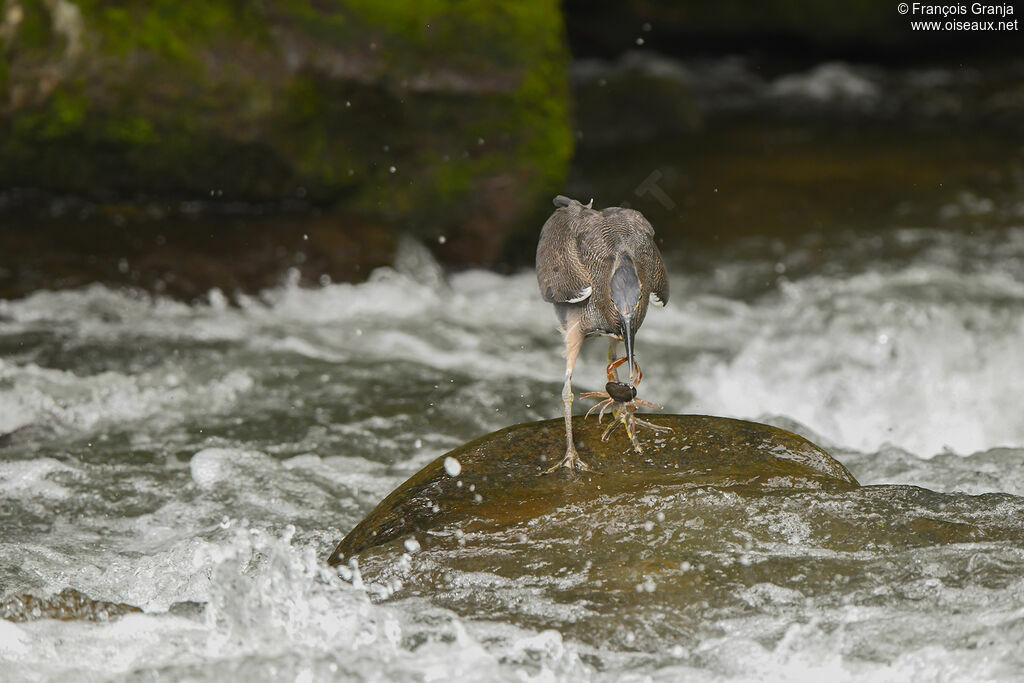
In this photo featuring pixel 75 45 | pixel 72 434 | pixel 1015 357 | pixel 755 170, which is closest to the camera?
pixel 72 434

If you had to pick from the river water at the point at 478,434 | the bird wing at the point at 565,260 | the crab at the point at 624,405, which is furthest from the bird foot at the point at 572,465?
the bird wing at the point at 565,260

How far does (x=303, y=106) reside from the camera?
739 cm

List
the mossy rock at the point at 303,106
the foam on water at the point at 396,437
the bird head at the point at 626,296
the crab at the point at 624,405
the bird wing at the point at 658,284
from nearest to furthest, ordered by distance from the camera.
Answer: the foam on water at the point at 396,437, the bird head at the point at 626,296, the crab at the point at 624,405, the bird wing at the point at 658,284, the mossy rock at the point at 303,106

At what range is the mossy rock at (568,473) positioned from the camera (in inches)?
154

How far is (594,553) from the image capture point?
3.63 metres

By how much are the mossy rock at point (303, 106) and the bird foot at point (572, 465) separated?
386 centimetres

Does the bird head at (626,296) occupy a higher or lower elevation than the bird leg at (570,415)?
higher

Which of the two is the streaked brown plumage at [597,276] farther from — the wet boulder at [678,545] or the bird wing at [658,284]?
the wet boulder at [678,545]

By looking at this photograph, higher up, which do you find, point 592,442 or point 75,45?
point 75,45

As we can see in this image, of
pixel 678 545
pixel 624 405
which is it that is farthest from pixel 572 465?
pixel 678 545

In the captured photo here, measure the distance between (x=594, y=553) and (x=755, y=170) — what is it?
7307 millimetres

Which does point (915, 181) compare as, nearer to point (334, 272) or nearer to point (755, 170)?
point (755, 170)

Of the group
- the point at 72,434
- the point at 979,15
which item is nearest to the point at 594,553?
the point at 72,434

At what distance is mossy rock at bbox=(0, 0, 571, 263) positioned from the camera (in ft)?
23.5
